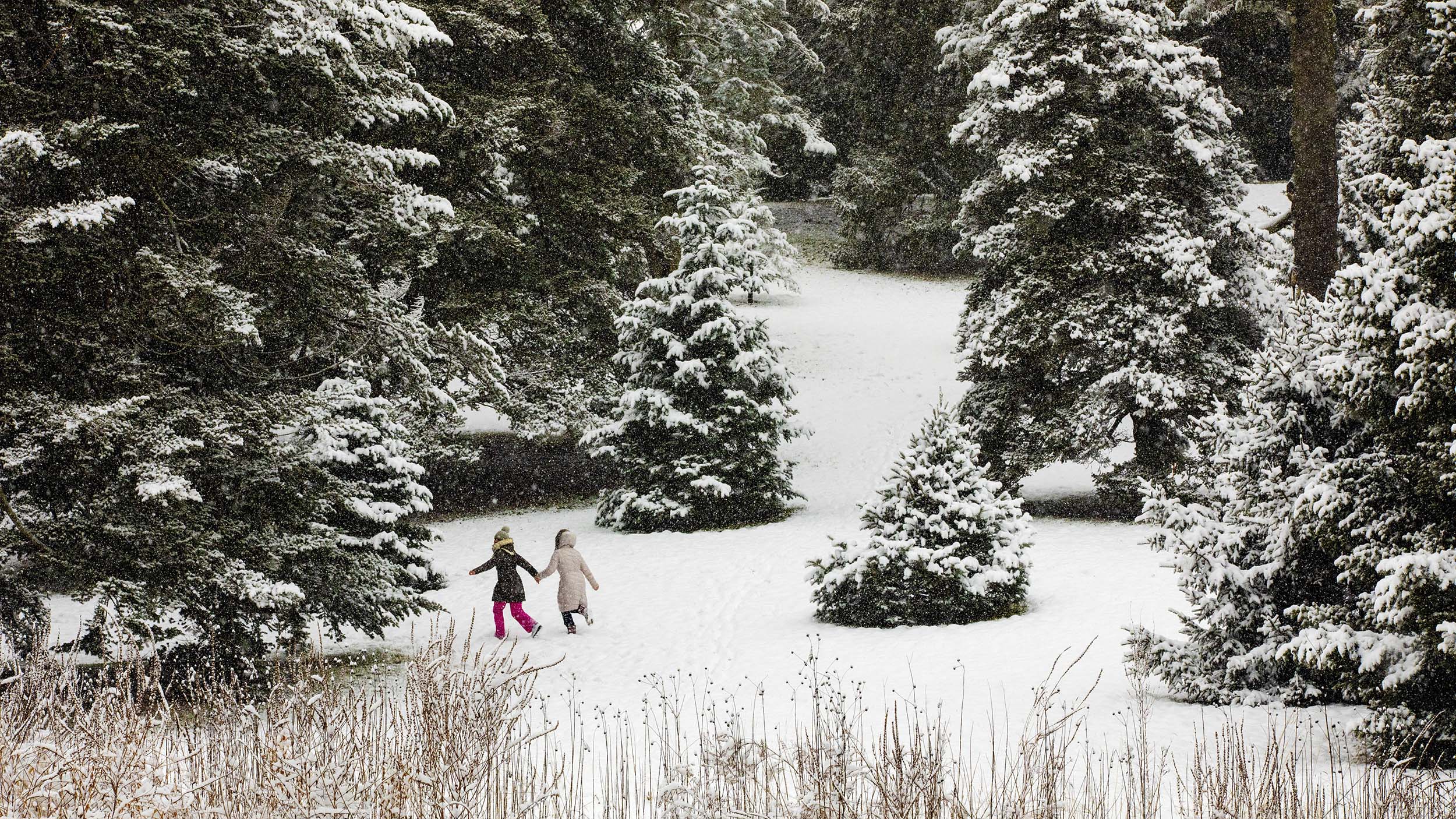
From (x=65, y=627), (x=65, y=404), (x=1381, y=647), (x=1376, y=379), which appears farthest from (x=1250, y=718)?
(x=65, y=627)

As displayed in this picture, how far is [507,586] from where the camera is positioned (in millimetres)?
11312

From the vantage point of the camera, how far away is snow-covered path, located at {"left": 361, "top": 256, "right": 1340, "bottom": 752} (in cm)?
863

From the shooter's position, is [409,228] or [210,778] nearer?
[210,778]

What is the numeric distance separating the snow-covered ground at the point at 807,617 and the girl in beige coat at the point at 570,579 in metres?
0.24

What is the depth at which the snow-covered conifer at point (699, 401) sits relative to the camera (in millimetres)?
17250

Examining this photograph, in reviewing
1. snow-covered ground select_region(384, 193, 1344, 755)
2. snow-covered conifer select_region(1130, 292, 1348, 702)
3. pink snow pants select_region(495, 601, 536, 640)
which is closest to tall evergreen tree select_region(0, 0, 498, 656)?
pink snow pants select_region(495, 601, 536, 640)

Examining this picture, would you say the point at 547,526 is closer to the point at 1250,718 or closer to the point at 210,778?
the point at 1250,718

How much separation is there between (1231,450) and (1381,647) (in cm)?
178

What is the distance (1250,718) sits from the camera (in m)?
7.25

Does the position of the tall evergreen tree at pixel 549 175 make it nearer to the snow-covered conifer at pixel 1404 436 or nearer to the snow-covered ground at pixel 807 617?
the snow-covered ground at pixel 807 617

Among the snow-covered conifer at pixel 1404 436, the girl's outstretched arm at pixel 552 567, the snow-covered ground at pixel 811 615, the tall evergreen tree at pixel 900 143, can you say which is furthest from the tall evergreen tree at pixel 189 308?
the tall evergreen tree at pixel 900 143

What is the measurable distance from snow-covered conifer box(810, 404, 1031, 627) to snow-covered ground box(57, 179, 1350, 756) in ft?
1.00

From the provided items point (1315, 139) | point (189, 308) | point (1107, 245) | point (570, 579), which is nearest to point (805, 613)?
point (570, 579)

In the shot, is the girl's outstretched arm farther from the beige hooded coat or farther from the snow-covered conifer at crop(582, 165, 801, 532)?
the snow-covered conifer at crop(582, 165, 801, 532)
